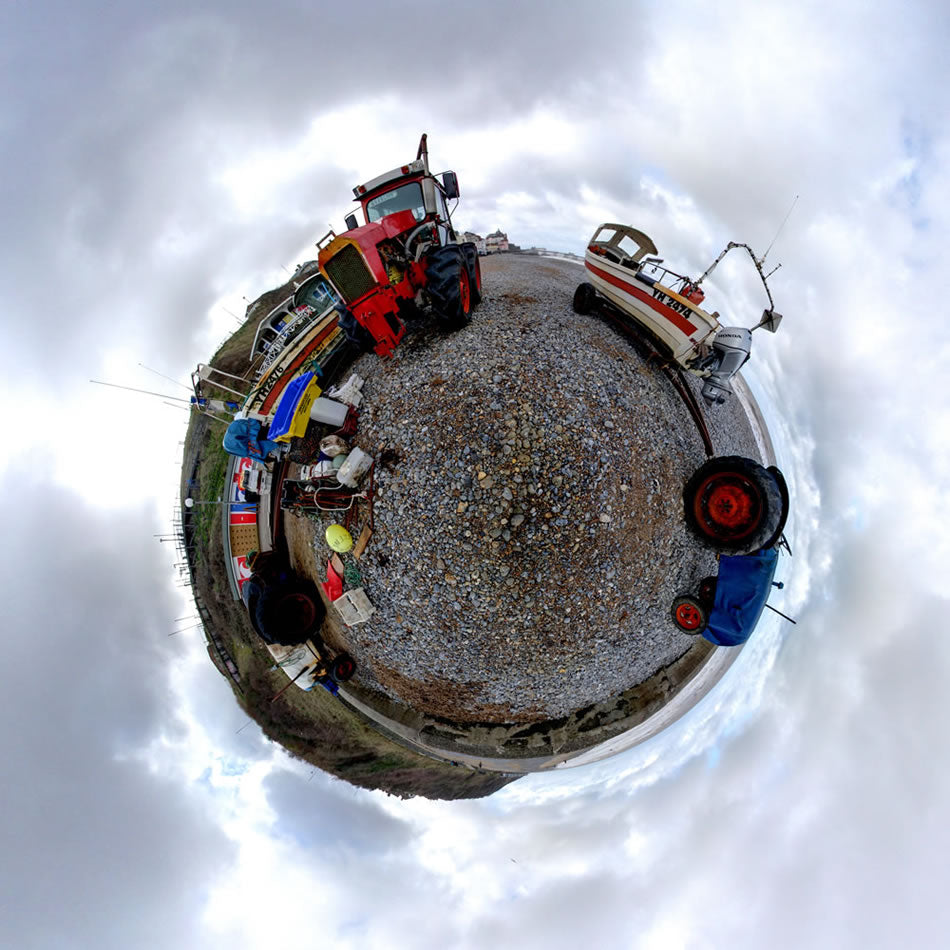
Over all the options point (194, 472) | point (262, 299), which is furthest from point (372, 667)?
point (262, 299)

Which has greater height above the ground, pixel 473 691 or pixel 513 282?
pixel 513 282

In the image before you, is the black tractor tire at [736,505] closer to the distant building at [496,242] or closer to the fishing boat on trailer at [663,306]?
the fishing boat on trailer at [663,306]

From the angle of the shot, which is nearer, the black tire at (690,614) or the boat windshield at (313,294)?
the black tire at (690,614)

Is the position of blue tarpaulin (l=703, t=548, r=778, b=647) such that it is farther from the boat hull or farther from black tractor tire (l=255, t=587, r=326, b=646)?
black tractor tire (l=255, t=587, r=326, b=646)

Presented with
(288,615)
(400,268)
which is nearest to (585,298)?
(400,268)

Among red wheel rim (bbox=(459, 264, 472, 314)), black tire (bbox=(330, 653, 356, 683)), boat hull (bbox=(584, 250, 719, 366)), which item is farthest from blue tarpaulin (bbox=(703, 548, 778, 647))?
black tire (bbox=(330, 653, 356, 683))

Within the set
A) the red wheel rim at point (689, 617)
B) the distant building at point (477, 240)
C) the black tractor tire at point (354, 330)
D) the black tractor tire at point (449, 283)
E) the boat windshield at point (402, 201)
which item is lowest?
the red wheel rim at point (689, 617)

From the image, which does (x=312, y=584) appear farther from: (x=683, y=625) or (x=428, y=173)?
(x=428, y=173)

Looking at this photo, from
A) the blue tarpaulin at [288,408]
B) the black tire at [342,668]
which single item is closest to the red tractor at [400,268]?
the blue tarpaulin at [288,408]
